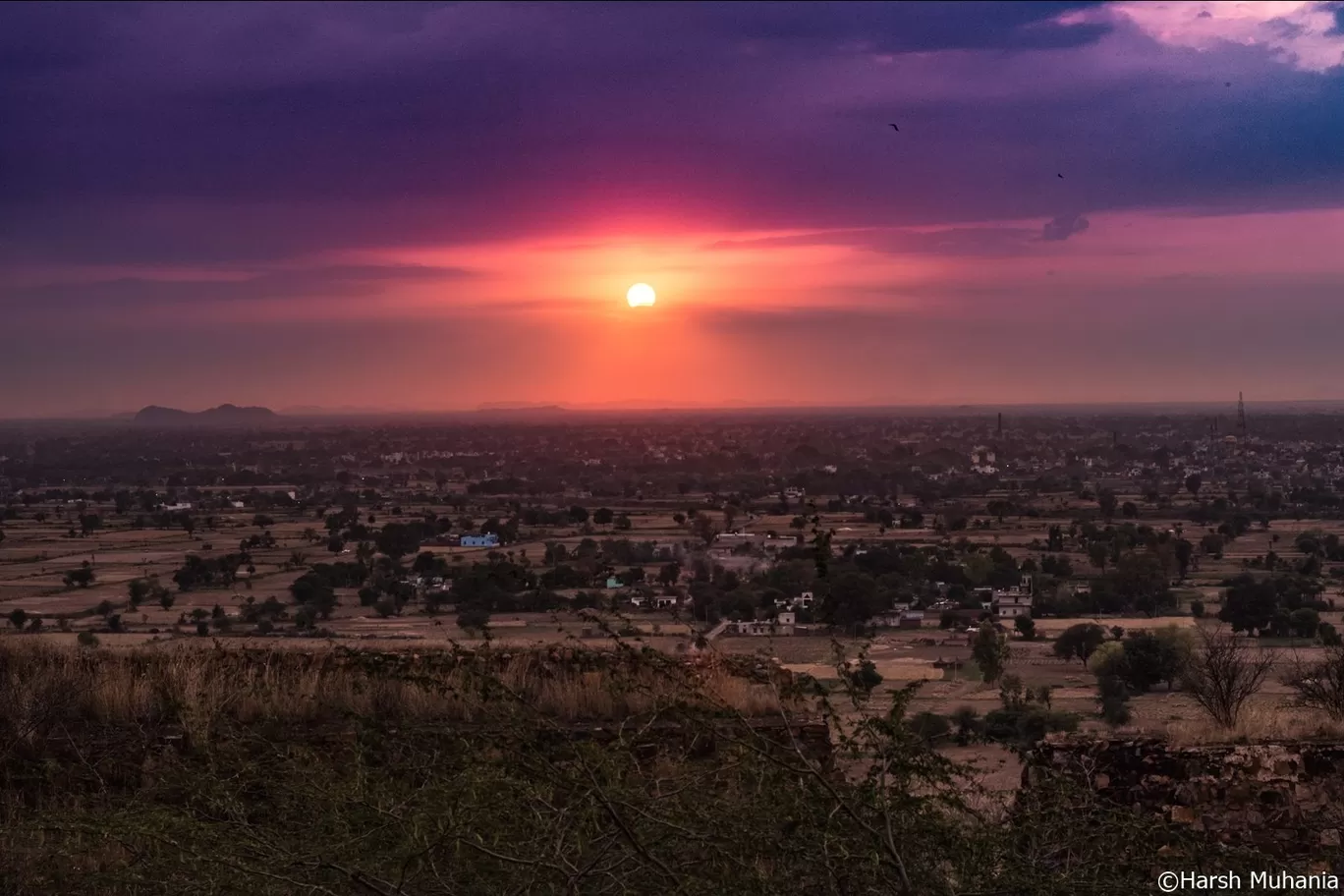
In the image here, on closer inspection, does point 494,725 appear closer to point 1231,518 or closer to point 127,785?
point 127,785

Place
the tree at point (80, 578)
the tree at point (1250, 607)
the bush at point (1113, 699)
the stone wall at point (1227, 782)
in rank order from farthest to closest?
the tree at point (80, 578)
the tree at point (1250, 607)
the bush at point (1113, 699)
the stone wall at point (1227, 782)

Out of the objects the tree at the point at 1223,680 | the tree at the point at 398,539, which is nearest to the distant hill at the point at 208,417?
the tree at the point at 398,539

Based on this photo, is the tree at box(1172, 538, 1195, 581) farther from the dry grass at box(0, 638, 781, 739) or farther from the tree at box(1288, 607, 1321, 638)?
the dry grass at box(0, 638, 781, 739)

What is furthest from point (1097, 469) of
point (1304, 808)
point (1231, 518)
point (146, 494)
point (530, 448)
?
point (1304, 808)

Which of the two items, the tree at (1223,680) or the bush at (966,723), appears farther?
the tree at (1223,680)

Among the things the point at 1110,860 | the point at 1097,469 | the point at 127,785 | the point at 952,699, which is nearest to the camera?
the point at 1110,860

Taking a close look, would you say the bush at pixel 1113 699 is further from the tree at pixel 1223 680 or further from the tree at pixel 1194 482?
the tree at pixel 1194 482

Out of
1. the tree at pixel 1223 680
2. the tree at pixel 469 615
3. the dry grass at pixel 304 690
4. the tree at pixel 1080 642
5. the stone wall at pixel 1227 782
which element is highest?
the dry grass at pixel 304 690
